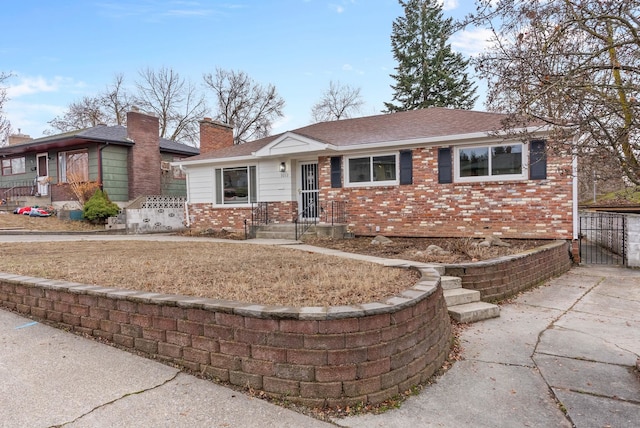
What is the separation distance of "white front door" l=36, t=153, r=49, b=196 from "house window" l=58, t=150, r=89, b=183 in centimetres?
82

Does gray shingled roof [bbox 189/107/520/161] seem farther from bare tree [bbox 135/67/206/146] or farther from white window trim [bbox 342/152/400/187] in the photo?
bare tree [bbox 135/67/206/146]

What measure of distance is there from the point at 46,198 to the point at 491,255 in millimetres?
19188

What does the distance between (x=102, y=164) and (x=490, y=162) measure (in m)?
15.3

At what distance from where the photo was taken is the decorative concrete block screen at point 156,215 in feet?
47.4

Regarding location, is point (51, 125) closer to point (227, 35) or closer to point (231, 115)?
point (231, 115)

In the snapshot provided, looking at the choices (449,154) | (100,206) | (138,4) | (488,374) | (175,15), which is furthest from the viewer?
(100,206)

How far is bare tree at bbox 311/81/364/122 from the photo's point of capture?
111 ft

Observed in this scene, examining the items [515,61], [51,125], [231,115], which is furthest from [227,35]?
[51,125]

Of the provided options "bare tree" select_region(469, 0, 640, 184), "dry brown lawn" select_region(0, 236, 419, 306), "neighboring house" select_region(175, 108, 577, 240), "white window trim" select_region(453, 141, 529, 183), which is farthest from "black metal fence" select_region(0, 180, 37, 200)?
"bare tree" select_region(469, 0, 640, 184)

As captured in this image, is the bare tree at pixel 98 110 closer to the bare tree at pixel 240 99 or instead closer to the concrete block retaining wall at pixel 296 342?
the bare tree at pixel 240 99

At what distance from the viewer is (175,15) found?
1263 centimetres

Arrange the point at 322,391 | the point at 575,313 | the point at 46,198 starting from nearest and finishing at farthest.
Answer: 1. the point at 322,391
2. the point at 575,313
3. the point at 46,198

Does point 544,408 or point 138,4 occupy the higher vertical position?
point 138,4

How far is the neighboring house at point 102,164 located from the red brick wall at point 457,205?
1037 centimetres
